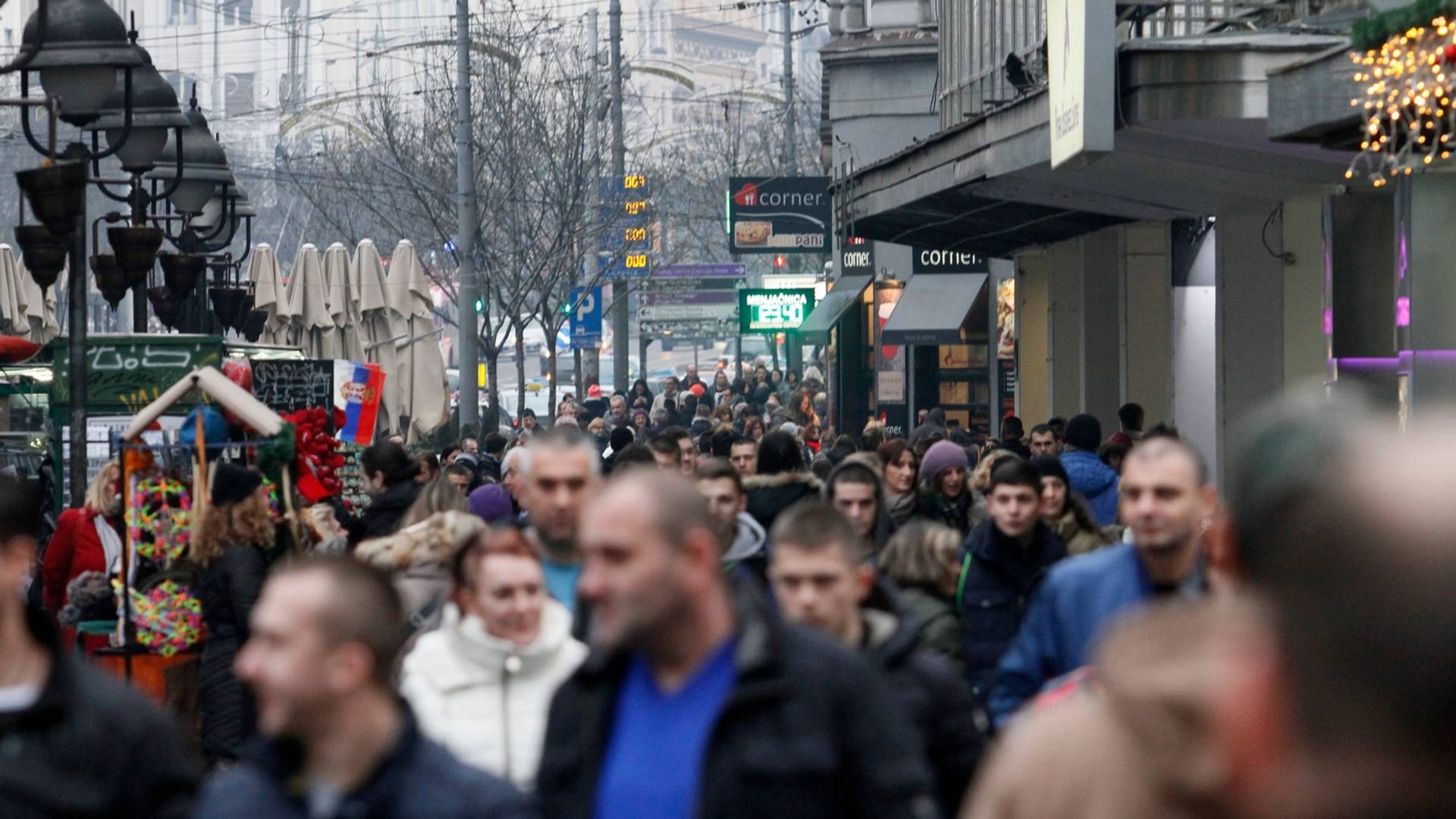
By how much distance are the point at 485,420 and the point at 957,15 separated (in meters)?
8.17

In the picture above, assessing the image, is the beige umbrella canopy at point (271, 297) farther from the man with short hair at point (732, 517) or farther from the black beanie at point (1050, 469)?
the man with short hair at point (732, 517)

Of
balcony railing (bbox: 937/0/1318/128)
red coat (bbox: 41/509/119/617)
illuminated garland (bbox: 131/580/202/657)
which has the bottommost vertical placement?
illuminated garland (bbox: 131/580/202/657)

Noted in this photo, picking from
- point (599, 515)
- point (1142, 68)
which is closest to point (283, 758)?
point (599, 515)

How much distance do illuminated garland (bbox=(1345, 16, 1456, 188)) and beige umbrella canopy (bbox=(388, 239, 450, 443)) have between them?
1509 centimetres

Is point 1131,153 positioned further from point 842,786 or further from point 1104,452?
point 842,786

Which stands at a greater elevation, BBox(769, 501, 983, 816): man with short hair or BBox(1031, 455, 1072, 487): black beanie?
BBox(1031, 455, 1072, 487): black beanie

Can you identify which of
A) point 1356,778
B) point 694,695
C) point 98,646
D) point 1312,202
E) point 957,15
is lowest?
point 98,646

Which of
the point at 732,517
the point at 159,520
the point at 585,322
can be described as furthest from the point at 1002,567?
the point at 585,322

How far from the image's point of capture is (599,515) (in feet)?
11.2

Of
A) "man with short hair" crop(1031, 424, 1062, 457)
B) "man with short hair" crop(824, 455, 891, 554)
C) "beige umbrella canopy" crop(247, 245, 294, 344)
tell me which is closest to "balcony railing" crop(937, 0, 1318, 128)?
"man with short hair" crop(1031, 424, 1062, 457)

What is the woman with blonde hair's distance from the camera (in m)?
6.78

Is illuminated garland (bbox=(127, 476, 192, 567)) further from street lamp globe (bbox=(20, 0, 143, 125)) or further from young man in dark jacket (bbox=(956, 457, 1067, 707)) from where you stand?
young man in dark jacket (bbox=(956, 457, 1067, 707))

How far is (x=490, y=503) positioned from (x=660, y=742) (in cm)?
736

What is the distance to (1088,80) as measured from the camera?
1267 cm
